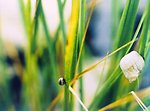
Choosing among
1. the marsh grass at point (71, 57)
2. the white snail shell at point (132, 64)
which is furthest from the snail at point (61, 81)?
the white snail shell at point (132, 64)

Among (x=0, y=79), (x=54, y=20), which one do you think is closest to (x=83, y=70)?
(x=54, y=20)

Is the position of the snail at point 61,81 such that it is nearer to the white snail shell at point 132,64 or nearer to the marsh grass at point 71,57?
the marsh grass at point 71,57

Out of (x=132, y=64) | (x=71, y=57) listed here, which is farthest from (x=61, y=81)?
(x=132, y=64)

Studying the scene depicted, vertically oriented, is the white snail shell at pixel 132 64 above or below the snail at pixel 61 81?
below

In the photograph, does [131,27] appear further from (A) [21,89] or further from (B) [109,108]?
(A) [21,89]

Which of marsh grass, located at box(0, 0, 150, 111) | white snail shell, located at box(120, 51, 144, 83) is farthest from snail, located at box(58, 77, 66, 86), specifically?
white snail shell, located at box(120, 51, 144, 83)
